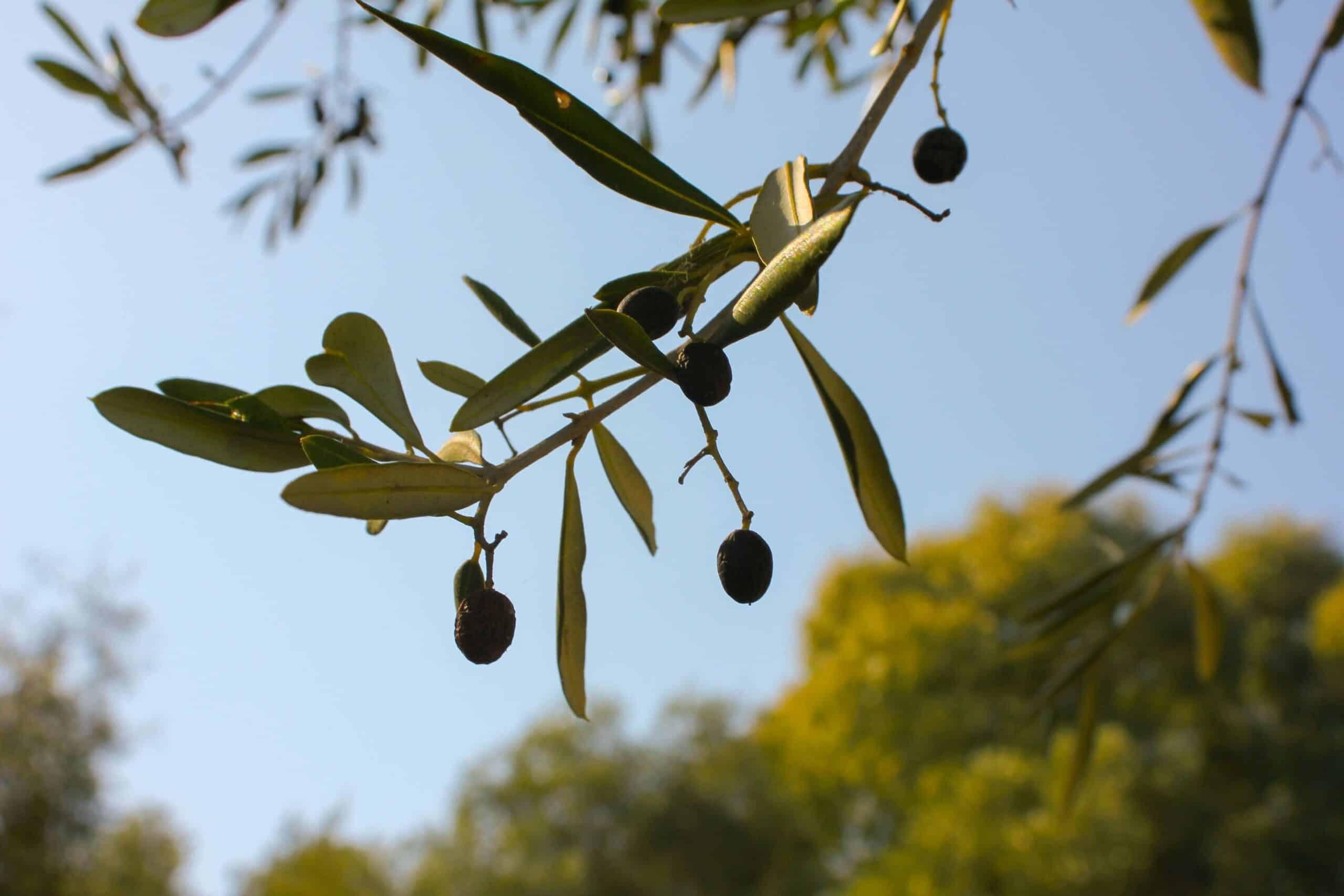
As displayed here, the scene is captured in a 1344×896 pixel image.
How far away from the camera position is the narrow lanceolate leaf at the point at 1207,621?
5.80ft

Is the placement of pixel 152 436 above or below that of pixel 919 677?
below

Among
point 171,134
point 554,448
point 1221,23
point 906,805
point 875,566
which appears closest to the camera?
point 554,448

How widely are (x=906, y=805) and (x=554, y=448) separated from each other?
18271 mm

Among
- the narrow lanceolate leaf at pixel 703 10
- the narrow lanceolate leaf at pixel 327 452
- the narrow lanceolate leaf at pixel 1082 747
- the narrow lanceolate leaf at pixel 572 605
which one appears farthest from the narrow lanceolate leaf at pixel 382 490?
the narrow lanceolate leaf at pixel 1082 747

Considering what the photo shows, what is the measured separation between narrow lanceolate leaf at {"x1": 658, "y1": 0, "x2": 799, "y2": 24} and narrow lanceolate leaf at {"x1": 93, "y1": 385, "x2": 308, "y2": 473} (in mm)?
518

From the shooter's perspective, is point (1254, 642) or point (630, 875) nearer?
point (1254, 642)

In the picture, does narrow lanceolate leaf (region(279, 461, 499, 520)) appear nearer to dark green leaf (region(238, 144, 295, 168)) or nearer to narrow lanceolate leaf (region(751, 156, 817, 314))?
narrow lanceolate leaf (region(751, 156, 817, 314))

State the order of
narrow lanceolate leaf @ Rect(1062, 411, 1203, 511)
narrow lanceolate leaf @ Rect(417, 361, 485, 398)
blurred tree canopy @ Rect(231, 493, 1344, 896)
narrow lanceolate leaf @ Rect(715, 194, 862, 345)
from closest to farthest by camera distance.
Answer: narrow lanceolate leaf @ Rect(715, 194, 862, 345) → narrow lanceolate leaf @ Rect(417, 361, 485, 398) → narrow lanceolate leaf @ Rect(1062, 411, 1203, 511) → blurred tree canopy @ Rect(231, 493, 1344, 896)

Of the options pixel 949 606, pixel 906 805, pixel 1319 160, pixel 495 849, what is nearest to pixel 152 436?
pixel 1319 160

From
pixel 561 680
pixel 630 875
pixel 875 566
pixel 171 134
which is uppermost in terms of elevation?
pixel 875 566

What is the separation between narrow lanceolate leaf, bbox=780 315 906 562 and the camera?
0.76 m

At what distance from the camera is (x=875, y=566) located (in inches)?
888

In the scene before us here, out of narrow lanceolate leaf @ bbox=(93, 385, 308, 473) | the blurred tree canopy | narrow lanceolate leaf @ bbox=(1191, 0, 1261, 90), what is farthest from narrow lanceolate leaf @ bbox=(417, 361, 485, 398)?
the blurred tree canopy

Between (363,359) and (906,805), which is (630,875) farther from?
(363,359)
